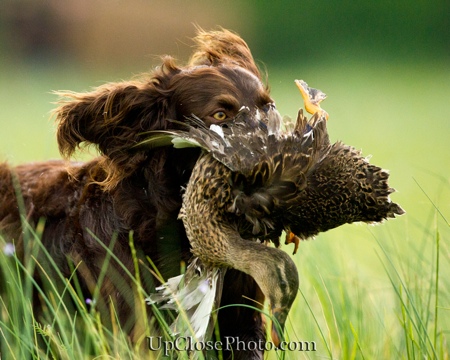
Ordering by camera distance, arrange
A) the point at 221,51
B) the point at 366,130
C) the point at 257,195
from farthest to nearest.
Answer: the point at 366,130 < the point at 221,51 < the point at 257,195

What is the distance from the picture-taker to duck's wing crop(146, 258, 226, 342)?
9.50 ft

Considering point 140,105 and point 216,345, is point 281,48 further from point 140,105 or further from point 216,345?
point 216,345

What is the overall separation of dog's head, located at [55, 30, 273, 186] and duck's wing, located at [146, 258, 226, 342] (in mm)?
546

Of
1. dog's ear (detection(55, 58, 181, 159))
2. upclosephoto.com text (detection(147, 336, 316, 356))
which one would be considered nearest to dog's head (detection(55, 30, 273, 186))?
dog's ear (detection(55, 58, 181, 159))

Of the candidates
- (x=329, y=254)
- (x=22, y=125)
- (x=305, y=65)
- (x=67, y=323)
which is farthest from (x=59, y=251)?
(x=305, y=65)

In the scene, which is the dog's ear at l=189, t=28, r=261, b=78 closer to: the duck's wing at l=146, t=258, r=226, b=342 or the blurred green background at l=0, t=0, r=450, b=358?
the duck's wing at l=146, t=258, r=226, b=342

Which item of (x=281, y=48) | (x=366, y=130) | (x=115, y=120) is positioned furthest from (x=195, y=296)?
(x=281, y=48)

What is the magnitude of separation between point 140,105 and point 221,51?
0.52 meters

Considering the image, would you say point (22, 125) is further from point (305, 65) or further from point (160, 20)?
point (305, 65)

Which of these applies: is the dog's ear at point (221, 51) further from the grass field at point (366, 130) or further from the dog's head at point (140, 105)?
the grass field at point (366, 130)

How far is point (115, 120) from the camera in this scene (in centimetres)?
336

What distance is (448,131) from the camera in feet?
43.0

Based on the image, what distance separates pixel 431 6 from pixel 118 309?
14.3 metres

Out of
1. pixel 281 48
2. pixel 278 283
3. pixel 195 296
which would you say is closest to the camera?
pixel 278 283
